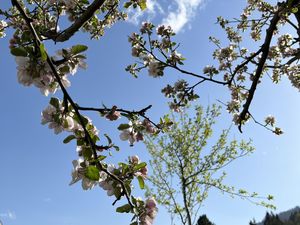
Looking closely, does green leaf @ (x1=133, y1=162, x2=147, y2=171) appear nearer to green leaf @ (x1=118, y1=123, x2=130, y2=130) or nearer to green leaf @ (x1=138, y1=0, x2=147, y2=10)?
green leaf @ (x1=118, y1=123, x2=130, y2=130)

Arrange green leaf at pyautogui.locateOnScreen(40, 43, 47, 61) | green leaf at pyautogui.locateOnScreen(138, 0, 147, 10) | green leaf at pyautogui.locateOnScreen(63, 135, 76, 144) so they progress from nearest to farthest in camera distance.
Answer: green leaf at pyautogui.locateOnScreen(40, 43, 47, 61) < green leaf at pyautogui.locateOnScreen(63, 135, 76, 144) < green leaf at pyautogui.locateOnScreen(138, 0, 147, 10)

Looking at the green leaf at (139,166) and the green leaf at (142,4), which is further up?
the green leaf at (142,4)

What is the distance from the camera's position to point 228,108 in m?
6.34

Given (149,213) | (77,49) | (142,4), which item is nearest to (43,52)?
(77,49)

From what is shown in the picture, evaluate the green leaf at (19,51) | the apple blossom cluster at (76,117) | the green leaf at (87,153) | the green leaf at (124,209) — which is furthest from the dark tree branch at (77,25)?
the green leaf at (124,209)

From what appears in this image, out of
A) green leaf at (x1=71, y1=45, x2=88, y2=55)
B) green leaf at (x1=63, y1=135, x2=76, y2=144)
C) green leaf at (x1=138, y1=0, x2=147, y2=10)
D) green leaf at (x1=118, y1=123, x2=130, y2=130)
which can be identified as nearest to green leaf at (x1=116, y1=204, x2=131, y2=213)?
green leaf at (x1=63, y1=135, x2=76, y2=144)

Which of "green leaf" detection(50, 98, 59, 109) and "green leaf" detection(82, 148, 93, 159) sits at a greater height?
"green leaf" detection(50, 98, 59, 109)

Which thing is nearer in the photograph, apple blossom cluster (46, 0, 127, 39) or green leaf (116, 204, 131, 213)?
green leaf (116, 204, 131, 213)

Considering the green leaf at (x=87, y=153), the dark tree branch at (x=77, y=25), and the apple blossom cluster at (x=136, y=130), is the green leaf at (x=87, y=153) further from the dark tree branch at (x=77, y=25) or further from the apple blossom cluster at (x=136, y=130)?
the dark tree branch at (x=77, y=25)

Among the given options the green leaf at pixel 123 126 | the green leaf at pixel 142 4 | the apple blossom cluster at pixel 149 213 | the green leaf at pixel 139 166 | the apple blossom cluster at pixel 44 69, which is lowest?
the apple blossom cluster at pixel 149 213

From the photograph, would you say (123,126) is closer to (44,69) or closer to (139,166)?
(139,166)

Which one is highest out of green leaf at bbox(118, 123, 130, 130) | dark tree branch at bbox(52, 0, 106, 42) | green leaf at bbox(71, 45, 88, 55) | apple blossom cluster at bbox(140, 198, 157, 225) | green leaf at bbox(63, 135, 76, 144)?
dark tree branch at bbox(52, 0, 106, 42)

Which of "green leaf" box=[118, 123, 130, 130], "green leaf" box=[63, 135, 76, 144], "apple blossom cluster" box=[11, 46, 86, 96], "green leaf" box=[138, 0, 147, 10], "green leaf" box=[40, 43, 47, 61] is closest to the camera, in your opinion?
"green leaf" box=[40, 43, 47, 61]

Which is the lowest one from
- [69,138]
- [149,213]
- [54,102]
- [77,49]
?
[149,213]
